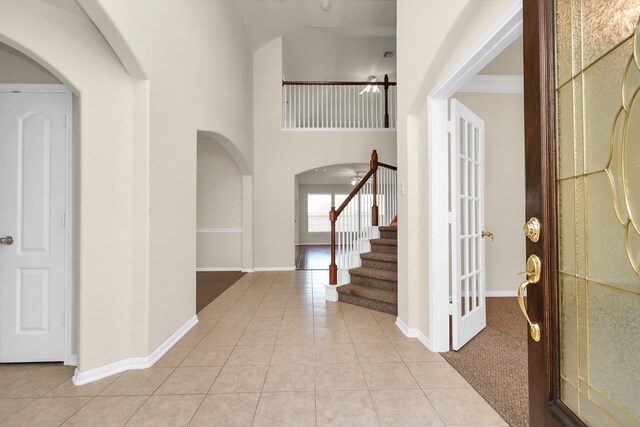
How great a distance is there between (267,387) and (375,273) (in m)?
2.25

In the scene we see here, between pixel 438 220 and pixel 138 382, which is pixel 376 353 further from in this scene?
pixel 138 382

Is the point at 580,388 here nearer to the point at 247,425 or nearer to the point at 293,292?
the point at 247,425

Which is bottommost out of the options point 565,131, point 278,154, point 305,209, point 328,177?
point 565,131

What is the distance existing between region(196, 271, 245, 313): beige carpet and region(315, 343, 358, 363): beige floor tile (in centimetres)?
186

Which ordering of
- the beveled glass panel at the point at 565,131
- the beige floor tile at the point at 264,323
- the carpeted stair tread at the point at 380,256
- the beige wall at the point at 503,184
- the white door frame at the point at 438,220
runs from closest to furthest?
the beveled glass panel at the point at 565,131, the white door frame at the point at 438,220, the beige floor tile at the point at 264,323, the carpeted stair tread at the point at 380,256, the beige wall at the point at 503,184

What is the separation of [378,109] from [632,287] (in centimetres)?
659

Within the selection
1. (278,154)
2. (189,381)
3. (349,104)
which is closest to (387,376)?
(189,381)

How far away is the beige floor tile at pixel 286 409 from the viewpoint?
5.65 ft

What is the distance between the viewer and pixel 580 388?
33.7 inches

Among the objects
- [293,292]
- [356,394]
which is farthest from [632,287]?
[293,292]

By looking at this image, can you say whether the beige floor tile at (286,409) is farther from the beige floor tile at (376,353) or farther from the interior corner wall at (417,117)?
the interior corner wall at (417,117)

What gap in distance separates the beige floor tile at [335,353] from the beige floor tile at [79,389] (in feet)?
4.86

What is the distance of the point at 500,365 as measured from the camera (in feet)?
7.66

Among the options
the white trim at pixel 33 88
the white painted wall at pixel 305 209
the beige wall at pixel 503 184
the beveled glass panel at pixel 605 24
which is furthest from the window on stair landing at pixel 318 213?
the beveled glass panel at pixel 605 24
